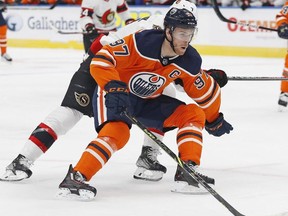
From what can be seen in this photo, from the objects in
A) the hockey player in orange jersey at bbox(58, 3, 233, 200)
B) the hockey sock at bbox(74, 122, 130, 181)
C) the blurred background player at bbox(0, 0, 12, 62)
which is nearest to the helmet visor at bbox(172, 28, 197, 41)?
the hockey player in orange jersey at bbox(58, 3, 233, 200)

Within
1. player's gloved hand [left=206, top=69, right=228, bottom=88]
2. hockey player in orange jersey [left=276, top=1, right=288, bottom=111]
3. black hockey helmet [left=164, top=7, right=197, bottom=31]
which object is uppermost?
black hockey helmet [left=164, top=7, right=197, bottom=31]

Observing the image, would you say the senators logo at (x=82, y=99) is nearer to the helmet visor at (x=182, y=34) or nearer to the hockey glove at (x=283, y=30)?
the helmet visor at (x=182, y=34)

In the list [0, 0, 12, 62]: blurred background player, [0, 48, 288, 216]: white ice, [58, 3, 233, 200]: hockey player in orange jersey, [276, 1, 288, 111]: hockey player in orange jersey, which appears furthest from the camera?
[0, 0, 12, 62]: blurred background player

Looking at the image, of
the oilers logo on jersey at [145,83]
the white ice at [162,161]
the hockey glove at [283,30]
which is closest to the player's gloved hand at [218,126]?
the white ice at [162,161]

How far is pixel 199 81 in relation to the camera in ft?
12.1

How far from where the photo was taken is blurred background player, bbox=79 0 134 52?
8.75 metres

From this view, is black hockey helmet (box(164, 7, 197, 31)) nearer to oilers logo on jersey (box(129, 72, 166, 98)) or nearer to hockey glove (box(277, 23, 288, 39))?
oilers logo on jersey (box(129, 72, 166, 98))

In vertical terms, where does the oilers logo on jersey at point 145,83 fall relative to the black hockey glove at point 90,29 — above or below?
above

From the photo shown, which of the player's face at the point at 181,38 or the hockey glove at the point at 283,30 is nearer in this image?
the player's face at the point at 181,38

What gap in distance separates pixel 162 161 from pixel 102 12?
4.86 m

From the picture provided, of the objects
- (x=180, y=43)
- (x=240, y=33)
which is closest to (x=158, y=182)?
(x=180, y=43)

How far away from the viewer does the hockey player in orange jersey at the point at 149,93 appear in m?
3.33

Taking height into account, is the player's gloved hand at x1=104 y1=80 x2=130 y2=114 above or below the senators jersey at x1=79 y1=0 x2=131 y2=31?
above

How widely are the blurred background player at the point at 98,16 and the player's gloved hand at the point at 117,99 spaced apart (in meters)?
5.41
